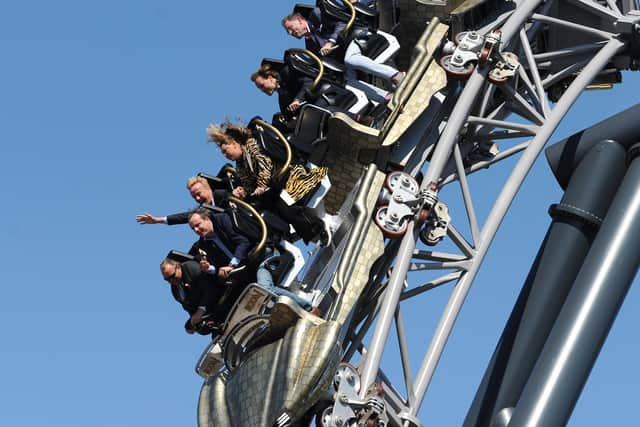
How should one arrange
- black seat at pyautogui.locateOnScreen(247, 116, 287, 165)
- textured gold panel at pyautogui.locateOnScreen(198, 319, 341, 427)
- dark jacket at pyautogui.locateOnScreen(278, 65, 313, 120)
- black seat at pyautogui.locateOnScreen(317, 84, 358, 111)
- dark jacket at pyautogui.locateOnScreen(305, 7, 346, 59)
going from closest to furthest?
textured gold panel at pyautogui.locateOnScreen(198, 319, 341, 427)
black seat at pyautogui.locateOnScreen(247, 116, 287, 165)
black seat at pyautogui.locateOnScreen(317, 84, 358, 111)
dark jacket at pyautogui.locateOnScreen(278, 65, 313, 120)
dark jacket at pyautogui.locateOnScreen(305, 7, 346, 59)

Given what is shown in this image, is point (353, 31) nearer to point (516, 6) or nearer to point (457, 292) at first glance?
point (516, 6)

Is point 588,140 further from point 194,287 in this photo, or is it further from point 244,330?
point 194,287

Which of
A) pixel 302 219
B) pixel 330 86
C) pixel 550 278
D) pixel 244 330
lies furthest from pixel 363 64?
pixel 244 330

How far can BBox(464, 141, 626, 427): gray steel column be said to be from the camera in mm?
14828

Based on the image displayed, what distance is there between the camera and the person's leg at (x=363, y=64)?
54.5 feet

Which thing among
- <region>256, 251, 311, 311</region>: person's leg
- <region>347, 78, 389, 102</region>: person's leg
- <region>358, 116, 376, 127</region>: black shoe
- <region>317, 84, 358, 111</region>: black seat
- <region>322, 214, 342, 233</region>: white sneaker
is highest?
<region>347, 78, 389, 102</region>: person's leg

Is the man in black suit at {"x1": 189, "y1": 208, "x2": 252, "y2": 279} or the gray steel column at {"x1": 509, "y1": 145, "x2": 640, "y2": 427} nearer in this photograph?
the gray steel column at {"x1": 509, "y1": 145, "x2": 640, "y2": 427}

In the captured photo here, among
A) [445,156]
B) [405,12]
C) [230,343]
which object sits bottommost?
[230,343]

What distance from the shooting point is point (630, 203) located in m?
14.4

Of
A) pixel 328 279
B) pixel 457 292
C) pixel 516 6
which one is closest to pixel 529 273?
pixel 457 292

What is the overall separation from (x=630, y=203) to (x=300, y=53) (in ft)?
13.1

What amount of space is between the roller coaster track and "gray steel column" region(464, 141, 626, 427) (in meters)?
0.48

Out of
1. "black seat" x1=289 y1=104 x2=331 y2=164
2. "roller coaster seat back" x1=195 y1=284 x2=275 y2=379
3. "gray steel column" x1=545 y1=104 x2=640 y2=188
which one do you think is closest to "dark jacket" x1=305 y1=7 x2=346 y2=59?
"black seat" x1=289 y1=104 x2=331 y2=164

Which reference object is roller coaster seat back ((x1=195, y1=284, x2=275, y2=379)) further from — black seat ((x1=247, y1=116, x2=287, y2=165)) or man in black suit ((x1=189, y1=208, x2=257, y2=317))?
black seat ((x1=247, y1=116, x2=287, y2=165))
